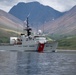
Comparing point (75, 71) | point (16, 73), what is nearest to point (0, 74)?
point (16, 73)

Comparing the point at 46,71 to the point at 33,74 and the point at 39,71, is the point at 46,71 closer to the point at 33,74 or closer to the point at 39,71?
the point at 39,71

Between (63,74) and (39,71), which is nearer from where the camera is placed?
(63,74)

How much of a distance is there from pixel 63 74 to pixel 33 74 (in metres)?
8.32

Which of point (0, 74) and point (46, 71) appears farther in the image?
point (46, 71)

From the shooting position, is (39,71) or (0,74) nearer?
(0,74)

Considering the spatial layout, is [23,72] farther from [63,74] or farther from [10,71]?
[63,74]

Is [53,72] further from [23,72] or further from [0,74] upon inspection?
[0,74]

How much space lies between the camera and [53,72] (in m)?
110

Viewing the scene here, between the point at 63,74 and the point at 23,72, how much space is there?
484 inches

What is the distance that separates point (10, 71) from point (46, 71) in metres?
10.7

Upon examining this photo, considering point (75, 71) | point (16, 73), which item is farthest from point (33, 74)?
point (75, 71)

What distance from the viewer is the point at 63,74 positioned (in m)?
104

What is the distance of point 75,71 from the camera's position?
112m

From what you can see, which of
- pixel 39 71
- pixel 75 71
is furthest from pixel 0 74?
pixel 75 71
